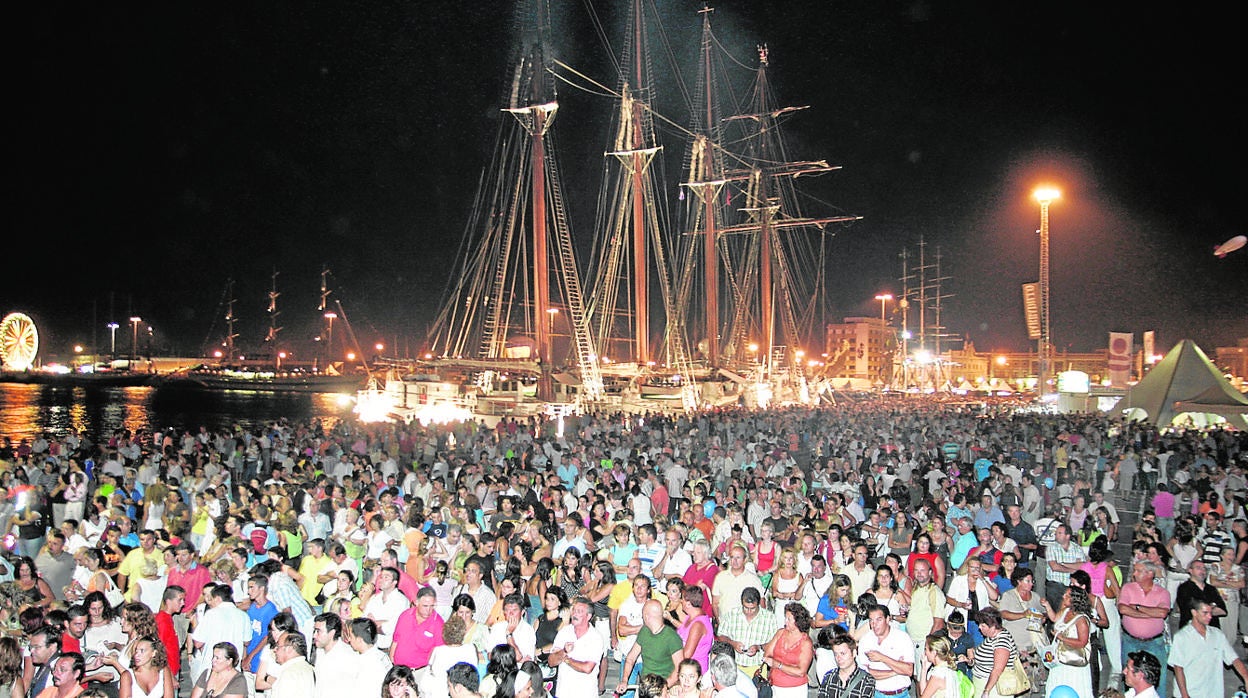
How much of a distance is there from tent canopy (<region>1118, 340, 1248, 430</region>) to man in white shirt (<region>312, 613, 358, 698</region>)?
31.0 metres

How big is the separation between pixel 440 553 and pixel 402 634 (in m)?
2.02

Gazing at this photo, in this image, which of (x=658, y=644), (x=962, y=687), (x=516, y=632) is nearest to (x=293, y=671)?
(x=516, y=632)

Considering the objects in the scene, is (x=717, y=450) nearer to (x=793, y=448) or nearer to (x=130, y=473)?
(x=793, y=448)

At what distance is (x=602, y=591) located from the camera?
7.25 m

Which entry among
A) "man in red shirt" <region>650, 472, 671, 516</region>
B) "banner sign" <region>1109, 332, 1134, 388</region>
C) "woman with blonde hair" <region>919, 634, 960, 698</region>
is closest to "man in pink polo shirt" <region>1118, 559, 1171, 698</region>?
"woman with blonde hair" <region>919, 634, 960, 698</region>

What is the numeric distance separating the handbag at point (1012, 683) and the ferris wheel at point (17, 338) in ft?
457

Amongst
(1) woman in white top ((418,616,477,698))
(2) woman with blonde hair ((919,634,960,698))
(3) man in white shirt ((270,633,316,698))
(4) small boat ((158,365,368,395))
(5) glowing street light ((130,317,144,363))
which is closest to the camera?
(3) man in white shirt ((270,633,316,698))

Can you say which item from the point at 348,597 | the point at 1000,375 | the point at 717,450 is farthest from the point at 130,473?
the point at 1000,375

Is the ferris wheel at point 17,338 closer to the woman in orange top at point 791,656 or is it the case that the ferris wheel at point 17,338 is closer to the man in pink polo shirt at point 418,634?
the man in pink polo shirt at point 418,634

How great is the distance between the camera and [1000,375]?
552ft

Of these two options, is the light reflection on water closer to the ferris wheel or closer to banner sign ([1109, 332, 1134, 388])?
the ferris wheel

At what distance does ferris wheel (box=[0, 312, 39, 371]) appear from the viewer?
384 ft

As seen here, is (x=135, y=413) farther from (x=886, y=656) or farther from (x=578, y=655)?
(x=886, y=656)

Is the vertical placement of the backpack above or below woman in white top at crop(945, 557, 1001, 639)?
below
